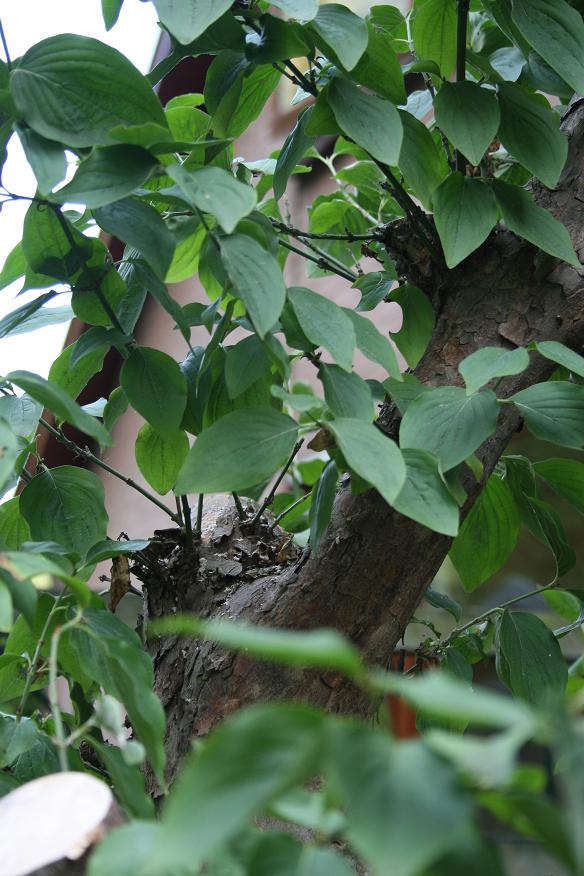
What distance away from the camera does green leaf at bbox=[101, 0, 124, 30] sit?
68cm

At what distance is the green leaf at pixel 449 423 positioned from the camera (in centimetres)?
59

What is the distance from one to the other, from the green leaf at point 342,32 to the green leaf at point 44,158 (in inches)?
7.5

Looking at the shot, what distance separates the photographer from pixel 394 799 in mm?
220

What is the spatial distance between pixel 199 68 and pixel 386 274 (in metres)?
1.93

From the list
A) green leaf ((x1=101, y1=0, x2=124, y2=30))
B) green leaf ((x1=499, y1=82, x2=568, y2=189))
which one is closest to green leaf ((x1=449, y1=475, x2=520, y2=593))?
green leaf ((x1=499, y1=82, x2=568, y2=189))

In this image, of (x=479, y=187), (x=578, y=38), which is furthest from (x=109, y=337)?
(x=578, y=38)

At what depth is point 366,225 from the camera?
3.41 feet

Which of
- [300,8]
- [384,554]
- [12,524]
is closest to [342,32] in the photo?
[300,8]

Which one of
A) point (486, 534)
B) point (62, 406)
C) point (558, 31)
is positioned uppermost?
point (558, 31)

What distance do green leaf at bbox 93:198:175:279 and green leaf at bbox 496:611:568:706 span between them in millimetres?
434

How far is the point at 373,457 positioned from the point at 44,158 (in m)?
0.28

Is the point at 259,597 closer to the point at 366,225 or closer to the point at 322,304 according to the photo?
the point at 322,304

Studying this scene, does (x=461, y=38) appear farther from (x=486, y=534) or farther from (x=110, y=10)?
(x=486, y=534)

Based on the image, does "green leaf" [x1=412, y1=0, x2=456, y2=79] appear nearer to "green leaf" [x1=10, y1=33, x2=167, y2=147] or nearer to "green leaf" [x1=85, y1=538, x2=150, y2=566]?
"green leaf" [x1=10, y1=33, x2=167, y2=147]
